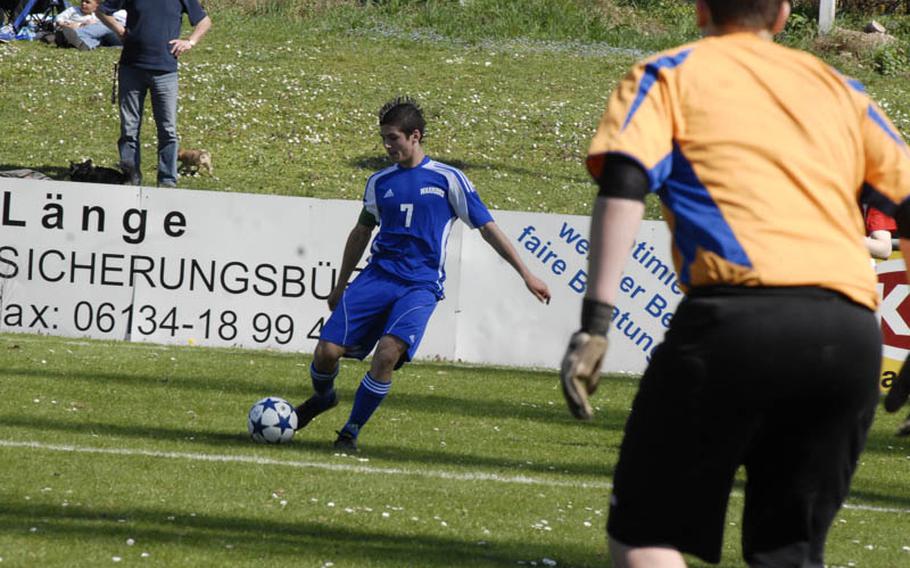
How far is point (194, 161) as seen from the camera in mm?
19938

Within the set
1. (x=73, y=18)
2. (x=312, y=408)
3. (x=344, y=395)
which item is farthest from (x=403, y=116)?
(x=73, y=18)

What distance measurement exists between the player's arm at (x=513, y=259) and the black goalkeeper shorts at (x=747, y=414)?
456cm

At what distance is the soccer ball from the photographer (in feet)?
28.7

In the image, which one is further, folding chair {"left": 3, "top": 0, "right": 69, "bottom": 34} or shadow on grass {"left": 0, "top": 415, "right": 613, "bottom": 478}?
folding chair {"left": 3, "top": 0, "right": 69, "bottom": 34}

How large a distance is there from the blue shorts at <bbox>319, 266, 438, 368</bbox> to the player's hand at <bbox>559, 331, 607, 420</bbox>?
5.20 meters

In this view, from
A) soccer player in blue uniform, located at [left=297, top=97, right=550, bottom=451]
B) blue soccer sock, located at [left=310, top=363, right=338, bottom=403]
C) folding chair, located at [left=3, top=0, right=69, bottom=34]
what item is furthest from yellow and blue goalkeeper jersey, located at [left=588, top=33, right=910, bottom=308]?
folding chair, located at [left=3, top=0, right=69, bottom=34]

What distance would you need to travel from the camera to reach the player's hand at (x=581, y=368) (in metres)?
3.37

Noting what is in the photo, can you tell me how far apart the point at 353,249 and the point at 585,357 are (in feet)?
18.7

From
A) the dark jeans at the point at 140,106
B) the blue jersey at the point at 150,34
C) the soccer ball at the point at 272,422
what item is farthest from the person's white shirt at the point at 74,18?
the soccer ball at the point at 272,422

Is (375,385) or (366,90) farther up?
(375,385)

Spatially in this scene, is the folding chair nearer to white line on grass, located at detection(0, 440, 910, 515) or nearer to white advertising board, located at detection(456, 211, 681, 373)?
white advertising board, located at detection(456, 211, 681, 373)

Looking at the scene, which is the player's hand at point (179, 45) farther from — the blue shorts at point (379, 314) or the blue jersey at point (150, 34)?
the blue shorts at point (379, 314)

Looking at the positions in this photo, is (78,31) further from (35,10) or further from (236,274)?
(236,274)

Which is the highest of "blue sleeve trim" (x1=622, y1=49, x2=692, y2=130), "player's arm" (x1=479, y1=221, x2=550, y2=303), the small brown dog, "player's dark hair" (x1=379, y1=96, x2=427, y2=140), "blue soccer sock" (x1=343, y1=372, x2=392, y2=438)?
"blue sleeve trim" (x1=622, y1=49, x2=692, y2=130)
